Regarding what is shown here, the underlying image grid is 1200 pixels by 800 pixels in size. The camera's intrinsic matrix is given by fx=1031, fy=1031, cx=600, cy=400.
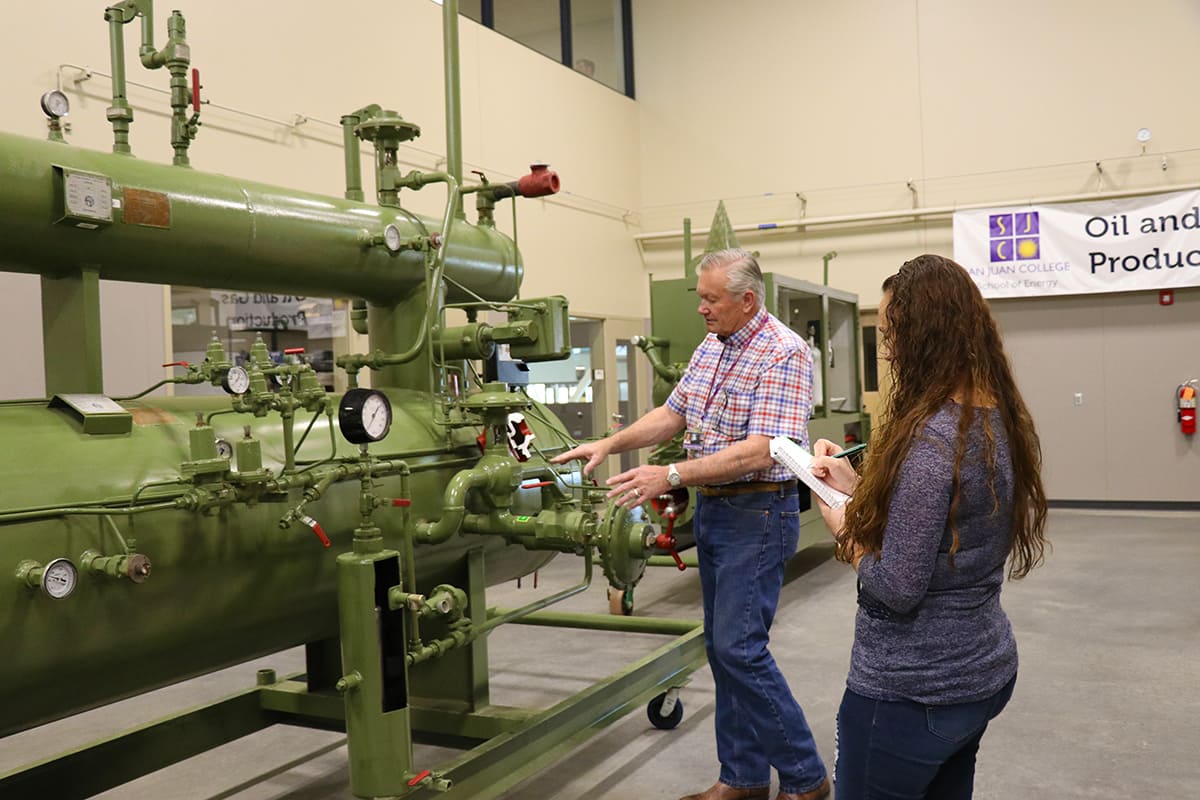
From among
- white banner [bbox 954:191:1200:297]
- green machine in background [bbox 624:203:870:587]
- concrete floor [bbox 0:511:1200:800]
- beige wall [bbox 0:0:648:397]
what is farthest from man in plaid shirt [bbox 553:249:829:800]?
white banner [bbox 954:191:1200:297]

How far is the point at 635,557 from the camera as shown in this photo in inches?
113

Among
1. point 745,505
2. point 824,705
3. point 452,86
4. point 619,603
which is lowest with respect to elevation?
point 824,705

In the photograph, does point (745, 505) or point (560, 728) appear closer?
point (745, 505)

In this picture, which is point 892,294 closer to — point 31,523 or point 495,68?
point 31,523

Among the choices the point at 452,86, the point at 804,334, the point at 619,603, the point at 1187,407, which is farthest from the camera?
the point at 1187,407

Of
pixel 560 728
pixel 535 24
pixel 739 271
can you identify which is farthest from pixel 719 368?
pixel 535 24

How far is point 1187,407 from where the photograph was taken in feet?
27.1

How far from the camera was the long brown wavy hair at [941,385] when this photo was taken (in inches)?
58.7

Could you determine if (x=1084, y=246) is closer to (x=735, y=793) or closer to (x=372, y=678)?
(x=735, y=793)

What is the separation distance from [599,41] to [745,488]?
8.39m

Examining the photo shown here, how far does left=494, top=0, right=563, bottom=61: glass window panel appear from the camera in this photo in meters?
9.01

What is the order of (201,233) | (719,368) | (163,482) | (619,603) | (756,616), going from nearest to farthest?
(163,482), (201,233), (756,616), (719,368), (619,603)

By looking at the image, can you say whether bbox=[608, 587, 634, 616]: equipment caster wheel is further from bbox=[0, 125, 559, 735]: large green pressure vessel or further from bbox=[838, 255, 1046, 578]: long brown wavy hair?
bbox=[838, 255, 1046, 578]: long brown wavy hair

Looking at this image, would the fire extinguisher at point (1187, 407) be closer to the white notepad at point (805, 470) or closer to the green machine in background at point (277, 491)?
the green machine in background at point (277, 491)
